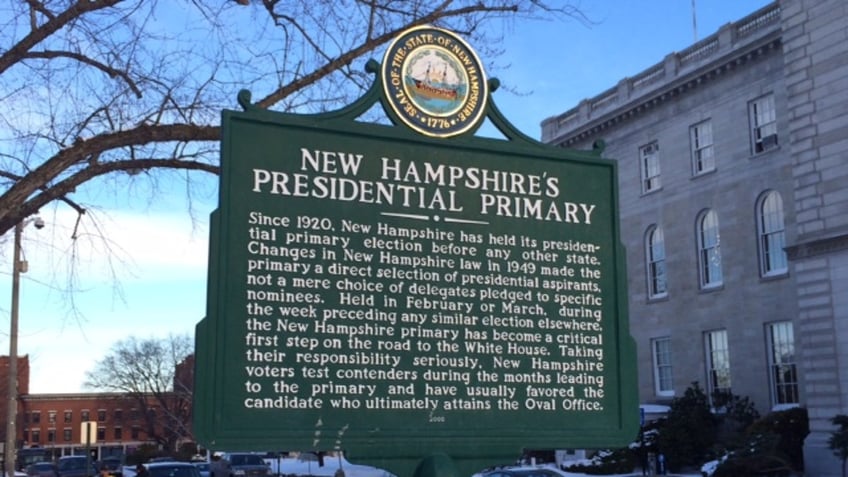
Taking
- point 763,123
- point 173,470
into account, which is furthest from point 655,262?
point 173,470

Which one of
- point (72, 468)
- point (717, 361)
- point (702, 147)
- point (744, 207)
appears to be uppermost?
point (702, 147)

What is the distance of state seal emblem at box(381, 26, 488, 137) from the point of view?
577 centimetres

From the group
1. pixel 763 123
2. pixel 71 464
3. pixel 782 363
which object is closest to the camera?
pixel 782 363

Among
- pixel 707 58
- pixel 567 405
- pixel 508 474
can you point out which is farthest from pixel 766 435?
pixel 567 405

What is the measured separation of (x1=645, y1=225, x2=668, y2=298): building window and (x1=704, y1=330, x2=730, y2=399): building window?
126 inches

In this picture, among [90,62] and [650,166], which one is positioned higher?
[650,166]

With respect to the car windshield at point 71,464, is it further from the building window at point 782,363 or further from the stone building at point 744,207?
the building window at point 782,363

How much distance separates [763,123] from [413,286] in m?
31.6

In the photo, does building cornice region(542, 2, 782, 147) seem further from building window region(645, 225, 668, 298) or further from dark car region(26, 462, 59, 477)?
dark car region(26, 462, 59, 477)

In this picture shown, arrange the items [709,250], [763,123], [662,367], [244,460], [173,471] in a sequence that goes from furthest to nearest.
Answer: [662,367] → [709,250] → [244,460] → [763,123] → [173,471]

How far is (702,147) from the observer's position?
3750cm

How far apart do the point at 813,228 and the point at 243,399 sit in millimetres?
27138

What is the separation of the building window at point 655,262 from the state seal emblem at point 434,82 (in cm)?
3459

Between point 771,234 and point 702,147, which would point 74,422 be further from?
point 771,234
